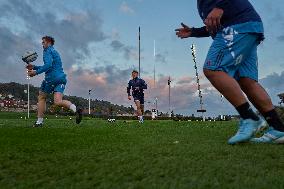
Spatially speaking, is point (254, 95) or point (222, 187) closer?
point (222, 187)

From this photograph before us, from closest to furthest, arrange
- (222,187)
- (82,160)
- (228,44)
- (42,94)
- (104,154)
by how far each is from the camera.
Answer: (222,187) → (82,160) → (104,154) → (228,44) → (42,94)

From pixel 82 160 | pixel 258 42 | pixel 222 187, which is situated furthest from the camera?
pixel 258 42

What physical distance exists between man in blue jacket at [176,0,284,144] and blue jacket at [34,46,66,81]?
6201mm

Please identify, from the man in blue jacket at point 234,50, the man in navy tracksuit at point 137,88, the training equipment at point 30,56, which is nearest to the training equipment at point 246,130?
the man in blue jacket at point 234,50

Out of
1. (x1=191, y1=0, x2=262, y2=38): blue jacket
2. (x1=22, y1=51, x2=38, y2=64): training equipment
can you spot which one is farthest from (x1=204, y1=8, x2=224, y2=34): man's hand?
(x1=22, y1=51, x2=38, y2=64): training equipment

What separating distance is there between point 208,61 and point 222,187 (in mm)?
2594

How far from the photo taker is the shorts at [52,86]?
10.6m

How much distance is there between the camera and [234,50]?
4598 mm

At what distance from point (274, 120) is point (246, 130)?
474mm

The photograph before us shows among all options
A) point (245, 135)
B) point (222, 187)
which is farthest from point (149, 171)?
point (245, 135)

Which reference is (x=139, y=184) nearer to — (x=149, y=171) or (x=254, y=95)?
(x=149, y=171)

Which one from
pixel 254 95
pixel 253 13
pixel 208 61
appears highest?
pixel 253 13

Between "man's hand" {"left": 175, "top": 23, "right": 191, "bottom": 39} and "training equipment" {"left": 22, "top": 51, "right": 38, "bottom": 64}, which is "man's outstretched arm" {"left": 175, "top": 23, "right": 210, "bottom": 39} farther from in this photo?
"training equipment" {"left": 22, "top": 51, "right": 38, "bottom": 64}

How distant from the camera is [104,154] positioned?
11.9 ft
